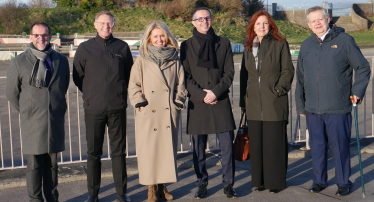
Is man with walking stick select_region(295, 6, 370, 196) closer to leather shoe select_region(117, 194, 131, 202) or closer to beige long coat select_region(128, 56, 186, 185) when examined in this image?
beige long coat select_region(128, 56, 186, 185)

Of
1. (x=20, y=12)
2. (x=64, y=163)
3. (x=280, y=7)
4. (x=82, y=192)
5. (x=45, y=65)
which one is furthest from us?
(x=280, y=7)

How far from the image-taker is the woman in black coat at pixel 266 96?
15.5ft

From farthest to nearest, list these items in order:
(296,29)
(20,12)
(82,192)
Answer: (296,29)
(20,12)
(82,192)

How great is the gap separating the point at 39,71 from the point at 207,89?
1.74m

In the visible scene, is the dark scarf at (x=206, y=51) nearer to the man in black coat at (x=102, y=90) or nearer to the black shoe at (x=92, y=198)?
Result: the man in black coat at (x=102, y=90)

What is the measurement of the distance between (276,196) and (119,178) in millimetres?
1749

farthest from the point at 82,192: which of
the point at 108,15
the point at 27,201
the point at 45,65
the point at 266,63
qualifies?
the point at 266,63

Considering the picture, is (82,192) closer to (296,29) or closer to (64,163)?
(64,163)

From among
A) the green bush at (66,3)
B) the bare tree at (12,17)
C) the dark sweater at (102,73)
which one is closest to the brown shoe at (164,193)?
the dark sweater at (102,73)

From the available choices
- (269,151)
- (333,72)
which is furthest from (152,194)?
(333,72)

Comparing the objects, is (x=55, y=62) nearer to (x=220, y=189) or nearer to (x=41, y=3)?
(x=220, y=189)

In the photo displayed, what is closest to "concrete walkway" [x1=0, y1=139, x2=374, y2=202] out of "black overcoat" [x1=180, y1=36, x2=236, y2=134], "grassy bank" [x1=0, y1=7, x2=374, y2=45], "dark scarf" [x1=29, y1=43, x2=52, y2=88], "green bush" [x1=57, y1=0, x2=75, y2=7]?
"black overcoat" [x1=180, y1=36, x2=236, y2=134]

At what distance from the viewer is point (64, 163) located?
5.93 m

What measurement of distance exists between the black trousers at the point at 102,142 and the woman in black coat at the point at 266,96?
1.45 m
